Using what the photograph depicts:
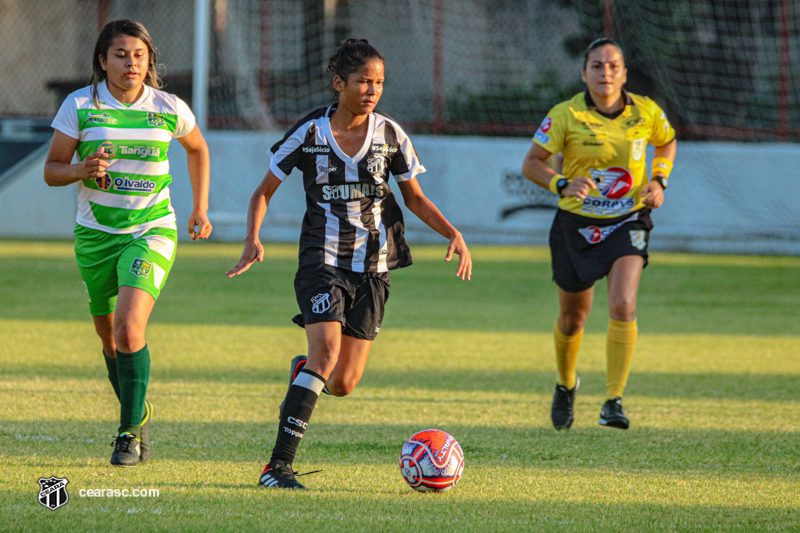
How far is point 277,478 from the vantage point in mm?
4328

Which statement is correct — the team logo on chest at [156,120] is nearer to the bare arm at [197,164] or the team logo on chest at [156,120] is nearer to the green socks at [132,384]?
the bare arm at [197,164]

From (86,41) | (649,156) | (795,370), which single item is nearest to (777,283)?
(649,156)

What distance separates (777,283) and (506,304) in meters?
4.69

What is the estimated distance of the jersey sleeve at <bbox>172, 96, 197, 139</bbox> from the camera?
5188 millimetres

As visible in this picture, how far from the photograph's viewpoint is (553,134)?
6.26m

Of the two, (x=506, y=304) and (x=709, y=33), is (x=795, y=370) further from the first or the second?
(x=709, y=33)

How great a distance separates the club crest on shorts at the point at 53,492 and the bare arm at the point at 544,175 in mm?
3091

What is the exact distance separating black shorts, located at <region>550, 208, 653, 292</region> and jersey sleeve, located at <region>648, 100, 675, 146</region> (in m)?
0.49

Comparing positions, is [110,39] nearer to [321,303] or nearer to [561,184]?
Answer: [321,303]

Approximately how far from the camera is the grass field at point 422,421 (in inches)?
159

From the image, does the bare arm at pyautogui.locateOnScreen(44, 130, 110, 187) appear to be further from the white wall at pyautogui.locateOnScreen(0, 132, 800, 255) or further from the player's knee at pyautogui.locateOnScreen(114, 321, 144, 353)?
the white wall at pyautogui.locateOnScreen(0, 132, 800, 255)

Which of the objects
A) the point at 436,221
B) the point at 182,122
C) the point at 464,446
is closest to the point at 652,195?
the point at 436,221

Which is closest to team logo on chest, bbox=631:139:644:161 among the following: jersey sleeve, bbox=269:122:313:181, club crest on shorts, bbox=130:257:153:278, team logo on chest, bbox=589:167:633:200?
team logo on chest, bbox=589:167:633:200

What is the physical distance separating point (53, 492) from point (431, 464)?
1534 mm
